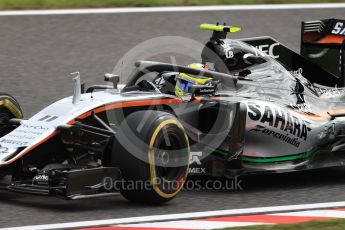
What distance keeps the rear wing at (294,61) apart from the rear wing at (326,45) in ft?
0.48

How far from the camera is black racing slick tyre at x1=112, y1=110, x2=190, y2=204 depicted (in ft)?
24.0

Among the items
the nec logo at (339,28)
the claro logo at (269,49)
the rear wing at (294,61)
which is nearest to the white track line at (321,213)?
the rear wing at (294,61)

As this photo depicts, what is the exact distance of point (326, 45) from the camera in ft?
32.2

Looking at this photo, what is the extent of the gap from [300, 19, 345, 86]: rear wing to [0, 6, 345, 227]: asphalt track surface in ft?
3.70

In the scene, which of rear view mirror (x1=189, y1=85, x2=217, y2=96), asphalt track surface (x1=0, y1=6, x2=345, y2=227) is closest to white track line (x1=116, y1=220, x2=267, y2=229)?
asphalt track surface (x1=0, y1=6, x2=345, y2=227)

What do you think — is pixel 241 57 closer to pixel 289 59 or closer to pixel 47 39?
pixel 289 59

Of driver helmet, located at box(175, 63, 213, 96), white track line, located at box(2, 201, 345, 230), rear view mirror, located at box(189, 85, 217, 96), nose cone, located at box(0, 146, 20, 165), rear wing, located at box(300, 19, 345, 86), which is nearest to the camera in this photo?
white track line, located at box(2, 201, 345, 230)

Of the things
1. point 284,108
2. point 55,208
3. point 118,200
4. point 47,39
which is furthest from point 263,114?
point 47,39

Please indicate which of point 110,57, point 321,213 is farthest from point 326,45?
point 110,57

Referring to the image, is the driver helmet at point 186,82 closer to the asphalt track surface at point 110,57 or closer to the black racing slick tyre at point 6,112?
the asphalt track surface at point 110,57

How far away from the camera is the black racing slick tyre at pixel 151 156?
24.0 ft

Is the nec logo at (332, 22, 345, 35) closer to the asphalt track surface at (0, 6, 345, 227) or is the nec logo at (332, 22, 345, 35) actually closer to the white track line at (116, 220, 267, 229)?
the asphalt track surface at (0, 6, 345, 227)

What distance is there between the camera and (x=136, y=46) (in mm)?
13062

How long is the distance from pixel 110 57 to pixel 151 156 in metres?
5.90
